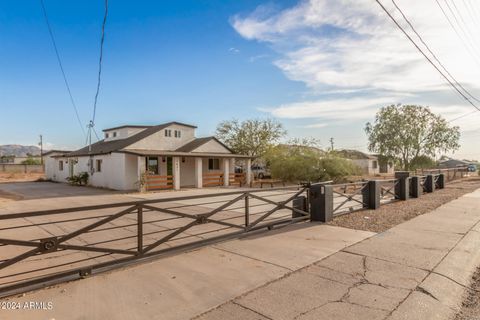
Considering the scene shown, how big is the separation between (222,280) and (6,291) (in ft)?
8.99

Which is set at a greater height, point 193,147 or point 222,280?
point 193,147

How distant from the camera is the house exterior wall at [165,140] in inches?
894

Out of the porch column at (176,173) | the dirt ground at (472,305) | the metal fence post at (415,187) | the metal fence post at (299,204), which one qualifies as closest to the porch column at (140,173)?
the porch column at (176,173)

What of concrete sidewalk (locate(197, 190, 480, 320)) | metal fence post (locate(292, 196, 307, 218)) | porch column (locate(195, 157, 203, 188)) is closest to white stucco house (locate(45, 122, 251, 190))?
porch column (locate(195, 157, 203, 188))

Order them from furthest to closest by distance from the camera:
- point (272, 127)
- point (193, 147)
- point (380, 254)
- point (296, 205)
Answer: point (272, 127) < point (193, 147) < point (296, 205) < point (380, 254)

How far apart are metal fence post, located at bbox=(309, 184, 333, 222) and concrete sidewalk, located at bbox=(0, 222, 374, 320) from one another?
2058mm

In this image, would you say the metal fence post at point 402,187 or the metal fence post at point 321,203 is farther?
the metal fence post at point 402,187

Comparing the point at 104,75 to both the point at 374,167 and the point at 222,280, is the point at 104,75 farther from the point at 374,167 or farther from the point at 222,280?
the point at 374,167

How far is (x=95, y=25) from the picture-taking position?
10.0m

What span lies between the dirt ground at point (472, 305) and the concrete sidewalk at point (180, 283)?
2107 mm

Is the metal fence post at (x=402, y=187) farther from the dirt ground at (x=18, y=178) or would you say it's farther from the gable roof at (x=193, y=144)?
the dirt ground at (x=18, y=178)

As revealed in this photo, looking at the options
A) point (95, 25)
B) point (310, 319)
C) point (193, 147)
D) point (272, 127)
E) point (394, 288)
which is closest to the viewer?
point (310, 319)

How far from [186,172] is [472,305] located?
72.0 ft

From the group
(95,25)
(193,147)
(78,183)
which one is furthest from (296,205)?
(78,183)
